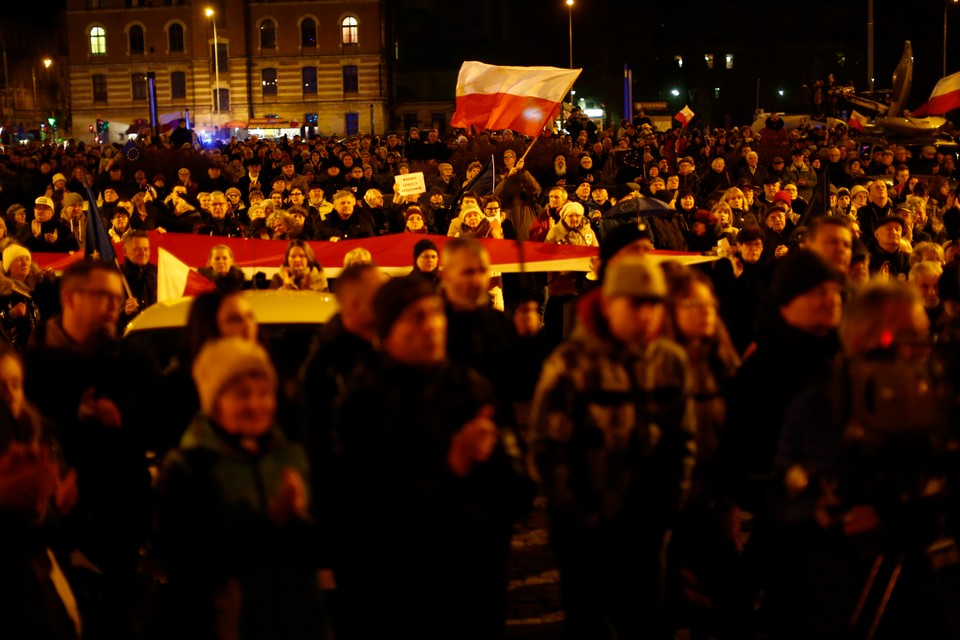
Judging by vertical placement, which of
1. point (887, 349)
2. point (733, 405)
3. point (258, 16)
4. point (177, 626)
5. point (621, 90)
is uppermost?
point (258, 16)

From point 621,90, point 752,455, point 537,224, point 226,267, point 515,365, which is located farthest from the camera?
point 621,90

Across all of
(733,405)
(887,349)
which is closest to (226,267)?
(733,405)

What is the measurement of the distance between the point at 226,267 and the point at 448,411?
5.09 meters

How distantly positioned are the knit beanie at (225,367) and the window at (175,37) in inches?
3367

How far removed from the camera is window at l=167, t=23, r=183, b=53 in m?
84.8

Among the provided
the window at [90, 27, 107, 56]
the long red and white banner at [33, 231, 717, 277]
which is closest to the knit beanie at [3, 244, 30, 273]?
the long red and white banner at [33, 231, 717, 277]

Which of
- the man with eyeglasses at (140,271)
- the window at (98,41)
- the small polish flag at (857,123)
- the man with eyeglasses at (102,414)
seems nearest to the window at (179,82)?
the window at (98,41)

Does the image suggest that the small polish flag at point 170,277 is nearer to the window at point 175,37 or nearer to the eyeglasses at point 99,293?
the eyeglasses at point 99,293

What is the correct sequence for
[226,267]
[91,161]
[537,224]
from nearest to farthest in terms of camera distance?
[226,267]
[537,224]
[91,161]

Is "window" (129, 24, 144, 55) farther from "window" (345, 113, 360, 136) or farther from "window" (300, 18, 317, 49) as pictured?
"window" (345, 113, 360, 136)

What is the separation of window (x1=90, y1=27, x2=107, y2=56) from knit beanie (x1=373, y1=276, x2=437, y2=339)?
87.9 m

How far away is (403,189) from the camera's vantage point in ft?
49.1

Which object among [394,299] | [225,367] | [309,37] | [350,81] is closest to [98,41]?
[309,37]

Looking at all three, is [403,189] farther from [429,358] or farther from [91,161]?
[91,161]
